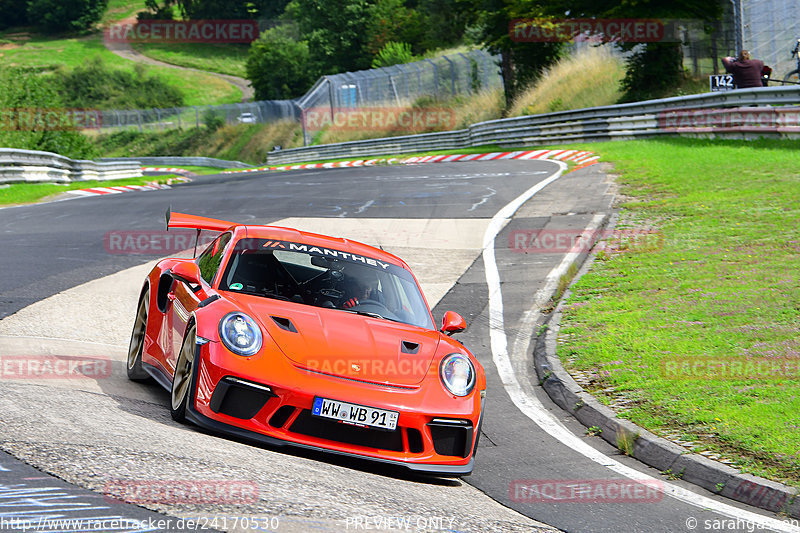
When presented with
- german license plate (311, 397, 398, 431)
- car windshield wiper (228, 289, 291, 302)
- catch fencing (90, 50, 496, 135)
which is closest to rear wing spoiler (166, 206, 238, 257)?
car windshield wiper (228, 289, 291, 302)

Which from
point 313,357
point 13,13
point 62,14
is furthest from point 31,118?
point 13,13

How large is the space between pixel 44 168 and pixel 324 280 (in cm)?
2349

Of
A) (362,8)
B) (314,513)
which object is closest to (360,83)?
(362,8)

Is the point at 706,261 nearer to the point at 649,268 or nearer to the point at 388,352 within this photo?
the point at 649,268

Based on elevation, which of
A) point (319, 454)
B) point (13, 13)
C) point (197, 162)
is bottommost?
point (319, 454)

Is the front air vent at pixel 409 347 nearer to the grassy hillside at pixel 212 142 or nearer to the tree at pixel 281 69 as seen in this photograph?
the grassy hillside at pixel 212 142

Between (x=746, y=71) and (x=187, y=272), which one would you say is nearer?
(x=187, y=272)

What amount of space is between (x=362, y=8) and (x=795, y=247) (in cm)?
7161

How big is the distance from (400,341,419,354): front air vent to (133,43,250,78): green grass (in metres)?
117

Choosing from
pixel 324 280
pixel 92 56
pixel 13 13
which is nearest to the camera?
pixel 324 280

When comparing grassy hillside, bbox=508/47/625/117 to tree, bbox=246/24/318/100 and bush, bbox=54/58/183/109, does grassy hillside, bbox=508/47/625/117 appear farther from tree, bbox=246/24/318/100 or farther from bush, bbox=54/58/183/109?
bush, bbox=54/58/183/109

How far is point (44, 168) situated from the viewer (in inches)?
1083

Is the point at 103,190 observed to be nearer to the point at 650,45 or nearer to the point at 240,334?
the point at 650,45

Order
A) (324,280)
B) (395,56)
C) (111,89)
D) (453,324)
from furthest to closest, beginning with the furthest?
(111,89)
(395,56)
(324,280)
(453,324)
